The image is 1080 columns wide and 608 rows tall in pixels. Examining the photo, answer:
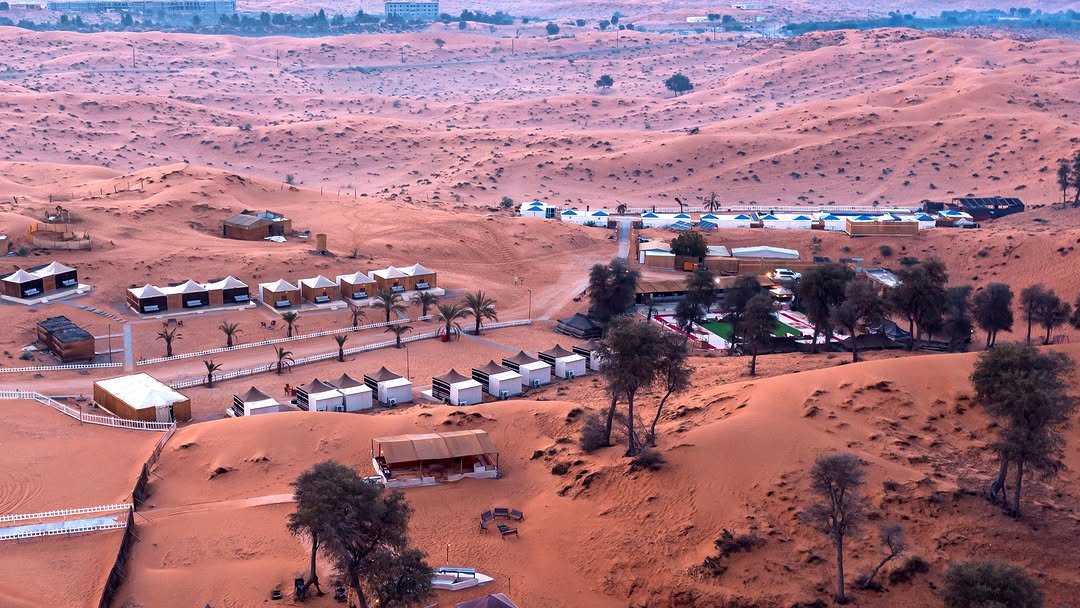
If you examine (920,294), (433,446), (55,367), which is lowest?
(55,367)

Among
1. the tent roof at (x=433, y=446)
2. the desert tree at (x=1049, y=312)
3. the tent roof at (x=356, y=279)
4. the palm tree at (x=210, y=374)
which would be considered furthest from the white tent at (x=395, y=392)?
the desert tree at (x=1049, y=312)

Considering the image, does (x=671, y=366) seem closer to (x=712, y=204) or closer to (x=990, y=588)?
(x=990, y=588)

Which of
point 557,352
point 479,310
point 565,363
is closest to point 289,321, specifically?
point 479,310

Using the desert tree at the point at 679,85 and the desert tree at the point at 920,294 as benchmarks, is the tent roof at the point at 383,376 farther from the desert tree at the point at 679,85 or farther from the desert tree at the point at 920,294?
the desert tree at the point at 679,85

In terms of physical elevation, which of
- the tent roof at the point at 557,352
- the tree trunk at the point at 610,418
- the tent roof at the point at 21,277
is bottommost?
the tent roof at the point at 557,352

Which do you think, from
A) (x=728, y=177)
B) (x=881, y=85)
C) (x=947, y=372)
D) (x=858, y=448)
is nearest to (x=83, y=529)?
(x=858, y=448)

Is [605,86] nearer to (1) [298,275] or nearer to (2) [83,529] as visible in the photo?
(1) [298,275]
